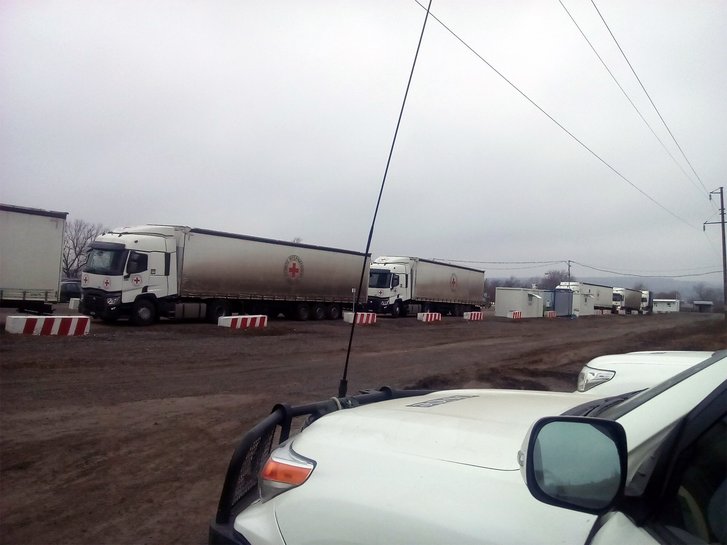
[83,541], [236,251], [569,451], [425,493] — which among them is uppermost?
[236,251]

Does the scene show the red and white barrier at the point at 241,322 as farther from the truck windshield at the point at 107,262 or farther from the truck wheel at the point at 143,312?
the truck windshield at the point at 107,262

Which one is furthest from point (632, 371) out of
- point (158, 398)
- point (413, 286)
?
point (413, 286)

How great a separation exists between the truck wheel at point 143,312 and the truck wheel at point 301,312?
27.0 ft

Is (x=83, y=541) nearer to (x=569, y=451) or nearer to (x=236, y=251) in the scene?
(x=569, y=451)

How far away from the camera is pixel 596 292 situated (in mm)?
64688

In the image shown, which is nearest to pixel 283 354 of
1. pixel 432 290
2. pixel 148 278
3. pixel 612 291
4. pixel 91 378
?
pixel 91 378

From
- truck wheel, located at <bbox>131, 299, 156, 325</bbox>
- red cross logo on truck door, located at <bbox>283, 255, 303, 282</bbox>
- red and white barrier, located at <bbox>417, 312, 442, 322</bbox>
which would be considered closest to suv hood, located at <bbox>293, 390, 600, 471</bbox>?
truck wheel, located at <bbox>131, 299, 156, 325</bbox>

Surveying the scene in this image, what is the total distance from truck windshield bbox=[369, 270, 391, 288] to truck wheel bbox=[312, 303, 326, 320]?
5836mm

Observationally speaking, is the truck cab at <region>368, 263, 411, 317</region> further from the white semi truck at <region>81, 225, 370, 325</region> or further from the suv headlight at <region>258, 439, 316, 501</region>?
the suv headlight at <region>258, 439, 316, 501</region>

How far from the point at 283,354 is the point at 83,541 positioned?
11.2 metres

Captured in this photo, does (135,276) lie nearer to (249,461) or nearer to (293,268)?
(293,268)

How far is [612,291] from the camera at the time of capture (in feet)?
234

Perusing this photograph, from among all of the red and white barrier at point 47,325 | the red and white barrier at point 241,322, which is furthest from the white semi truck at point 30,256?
the red and white barrier at point 241,322

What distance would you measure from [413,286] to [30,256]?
22.1 m
